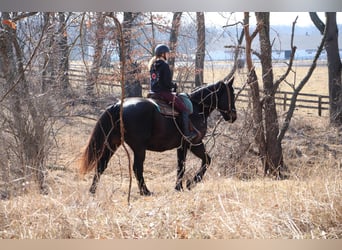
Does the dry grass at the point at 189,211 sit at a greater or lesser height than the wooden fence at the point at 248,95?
lesser

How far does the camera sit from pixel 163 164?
7.14 meters

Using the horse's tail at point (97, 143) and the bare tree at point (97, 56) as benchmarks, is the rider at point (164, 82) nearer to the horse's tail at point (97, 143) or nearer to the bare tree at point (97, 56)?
the horse's tail at point (97, 143)

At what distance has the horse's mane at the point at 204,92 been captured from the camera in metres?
6.44

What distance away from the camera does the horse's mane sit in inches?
253

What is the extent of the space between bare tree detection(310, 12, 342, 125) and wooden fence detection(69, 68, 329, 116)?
128 millimetres

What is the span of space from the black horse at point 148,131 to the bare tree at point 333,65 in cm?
168

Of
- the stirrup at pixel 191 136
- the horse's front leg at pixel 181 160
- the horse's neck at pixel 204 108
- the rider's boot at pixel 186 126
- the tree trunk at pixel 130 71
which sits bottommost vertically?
the horse's front leg at pixel 181 160

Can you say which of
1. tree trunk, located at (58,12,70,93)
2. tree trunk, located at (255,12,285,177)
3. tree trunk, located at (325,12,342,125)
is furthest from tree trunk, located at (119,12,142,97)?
tree trunk, located at (325,12,342,125)

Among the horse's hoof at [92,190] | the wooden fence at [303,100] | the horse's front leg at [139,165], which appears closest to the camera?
Result: the horse's hoof at [92,190]

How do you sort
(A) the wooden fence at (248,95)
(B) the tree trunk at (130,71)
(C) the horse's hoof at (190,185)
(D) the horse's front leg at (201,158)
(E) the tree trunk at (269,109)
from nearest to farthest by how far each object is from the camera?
(C) the horse's hoof at (190,185) < (D) the horse's front leg at (201,158) < (A) the wooden fence at (248,95) < (B) the tree trunk at (130,71) < (E) the tree trunk at (269,109)

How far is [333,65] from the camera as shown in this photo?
902 cm

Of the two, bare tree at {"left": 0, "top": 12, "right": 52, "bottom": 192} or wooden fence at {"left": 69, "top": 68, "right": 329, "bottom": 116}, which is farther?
wooden fence at {"left": 69, "top": 68, "right": 329, "bottom": 116}

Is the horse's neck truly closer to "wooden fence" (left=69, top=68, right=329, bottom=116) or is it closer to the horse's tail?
"wooden fence" (left=69, top=68, right=329, bottom=116)

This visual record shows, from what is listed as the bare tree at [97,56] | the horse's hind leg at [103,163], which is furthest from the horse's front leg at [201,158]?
the bare tree at [97,56]
